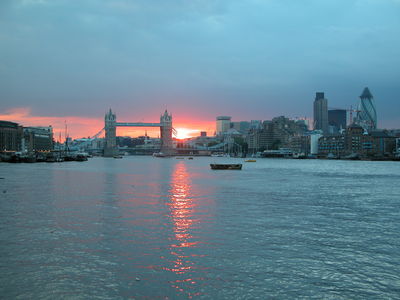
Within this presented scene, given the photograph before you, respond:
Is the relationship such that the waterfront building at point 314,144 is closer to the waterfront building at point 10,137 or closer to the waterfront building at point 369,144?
the waterfront building at point 369,144

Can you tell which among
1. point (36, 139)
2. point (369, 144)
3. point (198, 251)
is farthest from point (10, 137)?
point (198, 251)

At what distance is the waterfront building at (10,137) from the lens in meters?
148

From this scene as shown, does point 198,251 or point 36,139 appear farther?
point 36,139

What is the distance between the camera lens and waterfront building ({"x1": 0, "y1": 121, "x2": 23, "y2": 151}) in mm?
148250

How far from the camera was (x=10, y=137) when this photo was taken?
15325 cm

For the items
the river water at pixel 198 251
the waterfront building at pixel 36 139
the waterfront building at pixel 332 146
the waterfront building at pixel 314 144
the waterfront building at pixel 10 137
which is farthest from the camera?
the waterfront building at pixel 314 144

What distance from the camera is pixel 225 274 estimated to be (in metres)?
10.2

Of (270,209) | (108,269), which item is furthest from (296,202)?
(108,269)

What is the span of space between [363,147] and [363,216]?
146 meters

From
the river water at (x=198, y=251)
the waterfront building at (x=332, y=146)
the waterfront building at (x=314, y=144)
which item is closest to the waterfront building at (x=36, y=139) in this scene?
the waterfront building at (x=332, y=146)

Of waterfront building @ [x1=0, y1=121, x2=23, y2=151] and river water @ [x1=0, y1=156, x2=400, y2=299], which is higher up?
waterfront building @ [x1=0, y1=121, x2=23, y2=151]

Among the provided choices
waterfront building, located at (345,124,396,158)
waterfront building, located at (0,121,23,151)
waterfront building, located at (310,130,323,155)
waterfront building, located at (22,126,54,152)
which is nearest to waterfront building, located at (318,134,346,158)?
waterfront building, located at (345,124,396,158)

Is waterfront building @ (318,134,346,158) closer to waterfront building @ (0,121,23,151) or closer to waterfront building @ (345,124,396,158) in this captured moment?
waterfront building @ (345,124,396,158)

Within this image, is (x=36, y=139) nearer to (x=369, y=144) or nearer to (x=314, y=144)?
(x=314, y=144)
